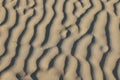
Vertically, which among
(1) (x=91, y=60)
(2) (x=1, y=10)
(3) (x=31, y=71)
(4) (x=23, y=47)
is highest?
(2) (x=1, y=10)

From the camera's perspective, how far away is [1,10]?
18.2ft

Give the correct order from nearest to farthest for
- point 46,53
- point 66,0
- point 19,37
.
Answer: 1. point 46,53
2. point 19,37
3. point 66,0

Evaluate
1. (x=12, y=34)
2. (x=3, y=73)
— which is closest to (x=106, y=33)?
(x=12, y=34)

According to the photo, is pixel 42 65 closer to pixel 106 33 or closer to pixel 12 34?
pixel 12 34

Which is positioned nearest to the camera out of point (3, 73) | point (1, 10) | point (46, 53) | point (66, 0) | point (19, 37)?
point (3, 73)

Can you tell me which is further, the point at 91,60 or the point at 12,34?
the point at 12,34

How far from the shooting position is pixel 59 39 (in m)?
4.92

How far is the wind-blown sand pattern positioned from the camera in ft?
14.3

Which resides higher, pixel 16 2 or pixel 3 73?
pixel 16 2

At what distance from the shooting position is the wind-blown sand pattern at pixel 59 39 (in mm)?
4367

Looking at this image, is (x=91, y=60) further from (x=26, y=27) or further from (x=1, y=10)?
(x=1, y=10)

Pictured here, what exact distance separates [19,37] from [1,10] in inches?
33.1

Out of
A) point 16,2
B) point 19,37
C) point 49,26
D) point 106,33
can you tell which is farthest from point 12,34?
point 106,33

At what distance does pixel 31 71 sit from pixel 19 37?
779 millimetres
